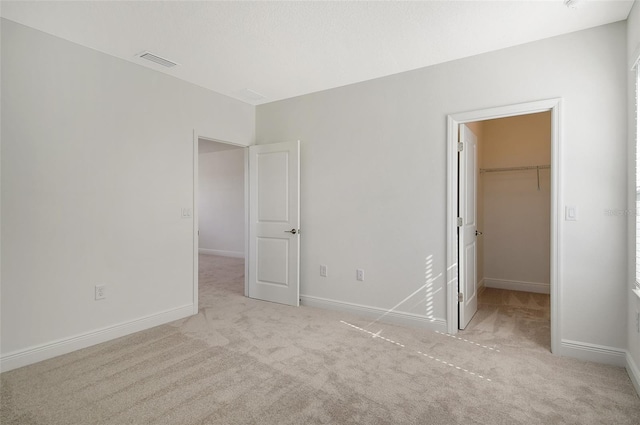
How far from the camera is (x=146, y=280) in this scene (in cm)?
336

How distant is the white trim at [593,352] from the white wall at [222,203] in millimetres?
6372

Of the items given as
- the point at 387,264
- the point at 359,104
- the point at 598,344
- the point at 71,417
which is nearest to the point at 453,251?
the point at 387,264

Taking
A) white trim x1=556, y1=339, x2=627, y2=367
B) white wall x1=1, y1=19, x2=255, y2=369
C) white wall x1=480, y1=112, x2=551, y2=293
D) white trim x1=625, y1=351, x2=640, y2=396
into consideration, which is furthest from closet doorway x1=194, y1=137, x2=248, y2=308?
white trim x1=625, y1=351, x2=640, y2=396

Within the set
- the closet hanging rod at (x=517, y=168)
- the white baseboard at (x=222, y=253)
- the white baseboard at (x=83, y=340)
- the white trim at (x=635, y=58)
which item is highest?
the white trim at (x=635, y=58)

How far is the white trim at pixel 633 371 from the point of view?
2.17 meters

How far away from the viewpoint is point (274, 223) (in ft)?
14.1

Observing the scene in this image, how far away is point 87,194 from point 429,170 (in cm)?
314

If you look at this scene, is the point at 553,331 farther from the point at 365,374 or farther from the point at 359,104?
the point at 359,104

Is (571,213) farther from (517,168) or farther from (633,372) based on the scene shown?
(517,168)

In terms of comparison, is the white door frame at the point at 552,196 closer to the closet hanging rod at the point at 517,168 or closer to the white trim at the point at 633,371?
the white trim at the point at 633,371

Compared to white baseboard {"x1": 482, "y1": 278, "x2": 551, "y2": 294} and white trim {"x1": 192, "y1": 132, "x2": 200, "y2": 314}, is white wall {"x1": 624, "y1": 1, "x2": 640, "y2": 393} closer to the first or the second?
white baseboard {"x1": 482, "y1": 278, "x2": 551, "y2": 294}

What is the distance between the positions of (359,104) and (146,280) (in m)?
2.91

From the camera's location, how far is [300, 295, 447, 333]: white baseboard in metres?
3.30

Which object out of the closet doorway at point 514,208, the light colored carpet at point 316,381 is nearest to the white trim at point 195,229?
the light colored carpet at point 316,381
